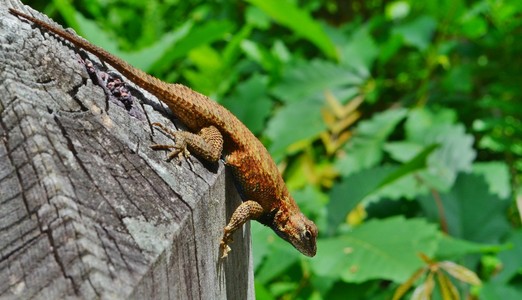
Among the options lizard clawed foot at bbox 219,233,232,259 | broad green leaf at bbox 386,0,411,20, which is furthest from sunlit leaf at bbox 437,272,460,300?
broad green leaf at bbox 386,0,411,20

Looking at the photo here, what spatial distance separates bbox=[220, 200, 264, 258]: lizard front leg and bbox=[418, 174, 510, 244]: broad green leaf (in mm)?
2115

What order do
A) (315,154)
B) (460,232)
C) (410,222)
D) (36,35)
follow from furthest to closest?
(315,154) → (460,232) → (410,222) → (36,35)

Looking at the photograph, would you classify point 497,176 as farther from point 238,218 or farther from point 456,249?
point 238,218

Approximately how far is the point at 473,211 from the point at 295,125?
4.22 feet

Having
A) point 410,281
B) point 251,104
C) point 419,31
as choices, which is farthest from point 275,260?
point 419,31

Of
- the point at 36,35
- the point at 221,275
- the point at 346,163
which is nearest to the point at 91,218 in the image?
the point at 36,35

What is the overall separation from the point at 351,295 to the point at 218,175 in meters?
2.19

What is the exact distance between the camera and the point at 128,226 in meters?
1.08

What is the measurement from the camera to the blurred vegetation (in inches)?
134

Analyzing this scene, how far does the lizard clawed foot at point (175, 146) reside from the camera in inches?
53.9

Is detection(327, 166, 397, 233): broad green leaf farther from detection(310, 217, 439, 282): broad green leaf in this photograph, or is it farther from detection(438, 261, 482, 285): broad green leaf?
detection(438, 261, 482, 285): broad green leaf

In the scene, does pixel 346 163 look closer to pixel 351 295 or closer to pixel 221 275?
pixel 351 295

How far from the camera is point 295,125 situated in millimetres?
4562

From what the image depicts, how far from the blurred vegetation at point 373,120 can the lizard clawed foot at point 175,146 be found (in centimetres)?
147
